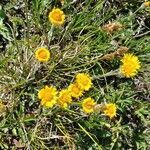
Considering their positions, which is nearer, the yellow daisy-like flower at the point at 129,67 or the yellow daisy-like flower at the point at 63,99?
the yellow daisy-like flower at the point at 63,99

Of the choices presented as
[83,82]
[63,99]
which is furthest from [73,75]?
[63,99]

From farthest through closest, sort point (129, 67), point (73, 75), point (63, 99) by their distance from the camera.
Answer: point (73, 75) → point (129, 67) → point (63, 99)

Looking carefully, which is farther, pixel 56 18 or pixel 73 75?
pixel 73 75

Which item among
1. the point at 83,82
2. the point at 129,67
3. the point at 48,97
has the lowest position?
the point at 48,97

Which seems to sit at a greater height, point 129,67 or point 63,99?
point 129,67

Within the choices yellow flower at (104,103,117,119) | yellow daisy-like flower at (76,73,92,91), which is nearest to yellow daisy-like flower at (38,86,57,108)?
yellow daisy-like flower at (76,73,92,91)

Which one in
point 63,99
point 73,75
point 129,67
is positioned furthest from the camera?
point 73,75

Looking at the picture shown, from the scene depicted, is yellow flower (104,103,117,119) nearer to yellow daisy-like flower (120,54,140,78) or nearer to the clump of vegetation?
the clump of vegetation

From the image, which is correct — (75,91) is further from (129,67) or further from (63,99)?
(129,67)

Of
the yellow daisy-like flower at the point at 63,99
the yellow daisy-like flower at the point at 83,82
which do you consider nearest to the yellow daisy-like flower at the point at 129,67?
the yellow daisy-like flower at the point at 83,82

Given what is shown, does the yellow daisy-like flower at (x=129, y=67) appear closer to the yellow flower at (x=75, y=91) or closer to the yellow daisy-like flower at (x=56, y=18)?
the yellow flower at (x=75, y=91)
